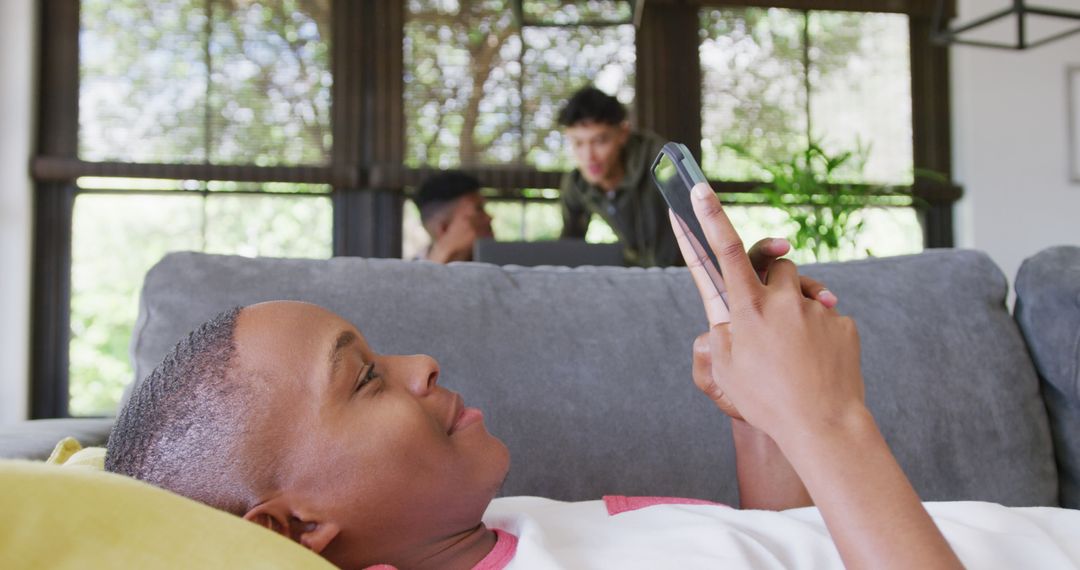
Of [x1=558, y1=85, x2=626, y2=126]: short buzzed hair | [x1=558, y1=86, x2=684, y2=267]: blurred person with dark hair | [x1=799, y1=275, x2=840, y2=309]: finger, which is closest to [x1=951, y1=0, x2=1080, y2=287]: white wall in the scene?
[x1=558, y1=86, x2=684, y2=267]: blurred person with dark hair

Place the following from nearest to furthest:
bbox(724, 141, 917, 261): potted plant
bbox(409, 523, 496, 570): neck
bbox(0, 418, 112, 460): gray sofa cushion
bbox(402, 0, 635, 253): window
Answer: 1. bbox(409, 523, 496, 570): neck
2. bbox(0, 418, 112, 460): gray sofa cushion
3. bbox(724, 141, 917, 261): potted plant
4. bbox(402, 0, 635, 253): window

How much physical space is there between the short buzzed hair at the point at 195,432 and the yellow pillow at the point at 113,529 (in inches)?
6.1

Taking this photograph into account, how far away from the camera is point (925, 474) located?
1.19m

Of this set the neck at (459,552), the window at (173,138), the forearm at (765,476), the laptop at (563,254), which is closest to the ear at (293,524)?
the neck at (459,552)

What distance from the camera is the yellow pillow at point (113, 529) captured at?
0.48 m

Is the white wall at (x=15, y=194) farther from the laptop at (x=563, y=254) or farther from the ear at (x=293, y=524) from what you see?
the ear at (x=293, y=524)

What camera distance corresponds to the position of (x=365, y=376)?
2.67ft

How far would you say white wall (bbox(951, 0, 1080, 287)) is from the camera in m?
4.93

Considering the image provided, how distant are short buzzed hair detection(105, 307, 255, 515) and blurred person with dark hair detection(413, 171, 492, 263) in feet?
8.14

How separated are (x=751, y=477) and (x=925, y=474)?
0.29 m

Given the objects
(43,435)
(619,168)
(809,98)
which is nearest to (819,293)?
(43,435)

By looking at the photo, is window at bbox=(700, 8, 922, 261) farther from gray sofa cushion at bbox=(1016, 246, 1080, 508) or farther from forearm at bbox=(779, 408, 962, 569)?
forearm at bbox=(779, 408, 962, 569)

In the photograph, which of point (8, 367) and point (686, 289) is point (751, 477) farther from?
point (8, 367)

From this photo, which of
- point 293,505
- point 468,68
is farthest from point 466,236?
point 293,505
